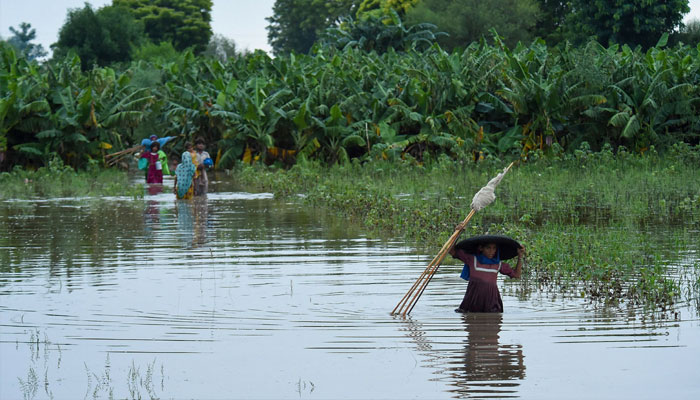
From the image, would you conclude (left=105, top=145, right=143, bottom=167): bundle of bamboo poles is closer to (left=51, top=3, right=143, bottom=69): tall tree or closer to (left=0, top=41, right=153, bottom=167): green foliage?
(left=0, top=41, right=153, bottom=167): green foliage

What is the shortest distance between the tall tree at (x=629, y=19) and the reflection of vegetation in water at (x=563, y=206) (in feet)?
77.4

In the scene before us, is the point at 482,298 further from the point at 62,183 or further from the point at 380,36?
the point at 380,36

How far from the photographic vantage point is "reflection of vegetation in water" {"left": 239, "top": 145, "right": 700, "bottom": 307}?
10359 millimetres

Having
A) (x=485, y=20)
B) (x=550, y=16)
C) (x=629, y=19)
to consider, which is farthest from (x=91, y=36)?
(x=629, y=19)

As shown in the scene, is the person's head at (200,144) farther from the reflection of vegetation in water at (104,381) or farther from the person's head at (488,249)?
the reflection of vegetation in water at (104,381)

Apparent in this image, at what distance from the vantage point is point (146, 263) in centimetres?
1183

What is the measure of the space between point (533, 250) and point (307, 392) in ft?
18.6

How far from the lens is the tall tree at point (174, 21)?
79688 millimetres

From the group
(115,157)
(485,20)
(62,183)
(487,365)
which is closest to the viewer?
(487,365)

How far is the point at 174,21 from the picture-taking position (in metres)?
80.8

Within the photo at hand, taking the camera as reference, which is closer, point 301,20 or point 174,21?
point 174,21

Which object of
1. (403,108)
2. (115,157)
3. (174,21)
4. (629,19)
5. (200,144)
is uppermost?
(174,21)

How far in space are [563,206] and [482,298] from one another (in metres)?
8.15

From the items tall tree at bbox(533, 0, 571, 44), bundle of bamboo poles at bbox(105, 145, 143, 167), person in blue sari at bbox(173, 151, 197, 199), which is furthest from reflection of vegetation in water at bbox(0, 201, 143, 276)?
tall tree at bbox(533, 0, 571, 44)
